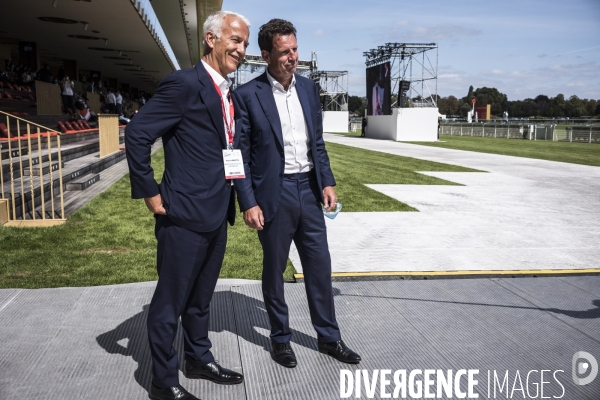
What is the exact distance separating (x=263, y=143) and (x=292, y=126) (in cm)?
20

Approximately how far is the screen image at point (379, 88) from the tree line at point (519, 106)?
54.2 meters

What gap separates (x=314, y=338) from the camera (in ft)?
12.3

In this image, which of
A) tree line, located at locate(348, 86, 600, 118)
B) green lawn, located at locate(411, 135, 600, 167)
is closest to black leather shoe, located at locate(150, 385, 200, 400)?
green lawn, located at locate(411, 135, 600, 167)

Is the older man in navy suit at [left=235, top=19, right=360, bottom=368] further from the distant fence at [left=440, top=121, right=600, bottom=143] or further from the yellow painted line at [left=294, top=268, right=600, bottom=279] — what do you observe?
the distant fence at [left=440, top=121, right=600, bottom=143]

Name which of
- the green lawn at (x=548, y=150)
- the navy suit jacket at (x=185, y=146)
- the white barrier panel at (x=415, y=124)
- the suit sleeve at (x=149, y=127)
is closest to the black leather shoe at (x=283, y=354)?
the navy suit jacket at (x=185, y=146)

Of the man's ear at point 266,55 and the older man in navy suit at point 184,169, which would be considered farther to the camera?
the man's ear at point 266,55

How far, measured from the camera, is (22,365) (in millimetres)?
3242

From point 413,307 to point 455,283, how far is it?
794 mm

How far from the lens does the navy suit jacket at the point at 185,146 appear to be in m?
2.74

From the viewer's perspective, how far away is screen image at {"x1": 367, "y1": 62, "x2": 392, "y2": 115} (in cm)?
3628

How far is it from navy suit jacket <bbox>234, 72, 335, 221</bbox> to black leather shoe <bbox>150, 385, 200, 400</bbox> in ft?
3.31

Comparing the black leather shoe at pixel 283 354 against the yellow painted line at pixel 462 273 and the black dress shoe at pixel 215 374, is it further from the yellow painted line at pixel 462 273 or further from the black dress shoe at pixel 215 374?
the yellow painted line at pixel 462 273

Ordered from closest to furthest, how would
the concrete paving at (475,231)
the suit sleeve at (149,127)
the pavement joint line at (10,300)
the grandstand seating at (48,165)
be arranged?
the suit sleeve at (149,127), the pavement joint line at (10,300), the concrete paving at (475,231), the grandstand seating at (48,165)

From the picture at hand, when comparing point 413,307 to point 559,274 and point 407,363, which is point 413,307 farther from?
point 559,274
